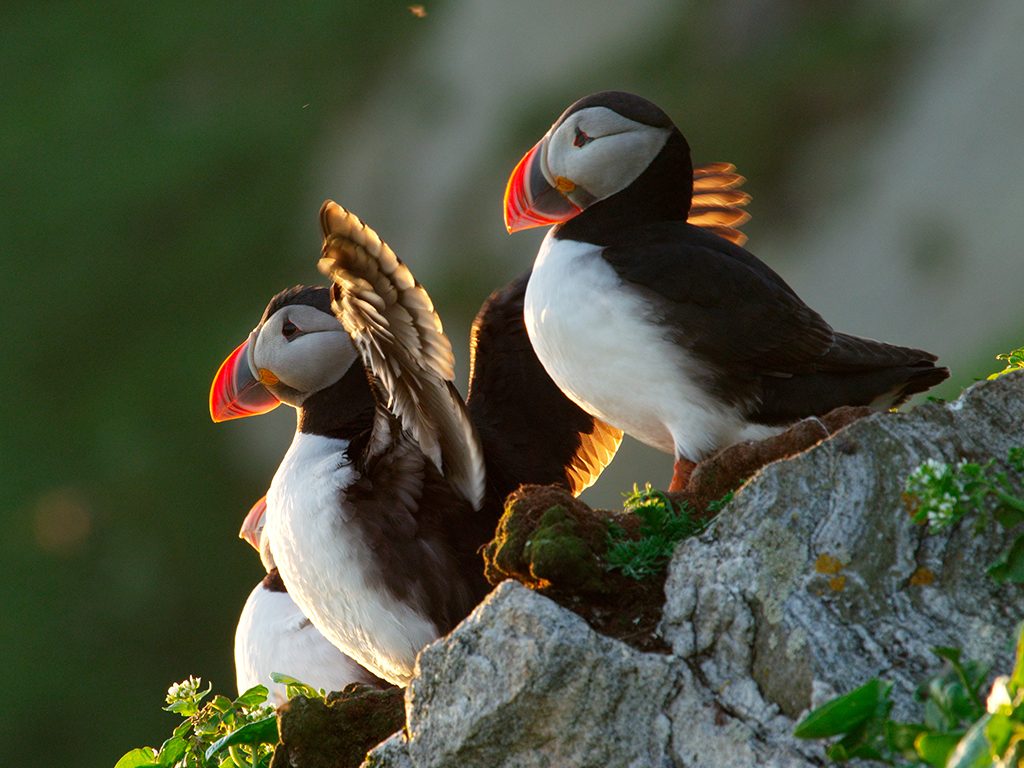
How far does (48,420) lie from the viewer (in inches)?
508

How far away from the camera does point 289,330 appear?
14.0ft

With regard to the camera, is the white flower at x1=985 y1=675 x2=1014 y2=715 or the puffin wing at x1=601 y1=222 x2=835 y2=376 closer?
the white flower at x1=985 y1=675 x2=1014 y2=715

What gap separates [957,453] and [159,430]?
11.0 meters

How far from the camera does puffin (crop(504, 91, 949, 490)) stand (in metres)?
3.59

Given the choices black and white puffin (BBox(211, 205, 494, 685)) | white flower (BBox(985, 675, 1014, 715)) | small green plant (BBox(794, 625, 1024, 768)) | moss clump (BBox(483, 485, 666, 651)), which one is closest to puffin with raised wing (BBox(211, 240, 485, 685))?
black and white puffin (BBox(211, 205, 494, 685))

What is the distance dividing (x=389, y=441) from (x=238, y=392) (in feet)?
2.41

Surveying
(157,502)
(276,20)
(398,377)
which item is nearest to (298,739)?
(398,377)

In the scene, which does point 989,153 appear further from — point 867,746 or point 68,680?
point 867,746

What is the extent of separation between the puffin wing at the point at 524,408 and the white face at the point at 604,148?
73 cm

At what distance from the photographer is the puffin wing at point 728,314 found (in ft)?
11.7

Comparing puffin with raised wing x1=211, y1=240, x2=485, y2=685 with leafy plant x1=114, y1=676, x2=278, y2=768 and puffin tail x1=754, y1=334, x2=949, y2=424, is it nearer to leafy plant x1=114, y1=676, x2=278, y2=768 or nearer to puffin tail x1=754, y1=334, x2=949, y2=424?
leafy plant x1=114, y1=676, x2=278, y2=768

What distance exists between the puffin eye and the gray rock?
1.88m

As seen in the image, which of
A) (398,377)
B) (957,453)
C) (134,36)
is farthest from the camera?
(134,36)

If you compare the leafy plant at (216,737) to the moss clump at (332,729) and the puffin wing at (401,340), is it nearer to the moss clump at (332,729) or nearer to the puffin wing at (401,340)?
the moss clump at (332,729)
